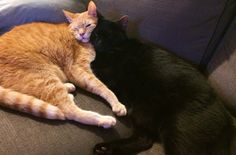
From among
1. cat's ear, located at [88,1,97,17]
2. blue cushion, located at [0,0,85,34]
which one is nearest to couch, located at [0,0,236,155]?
blue cushion, located at [0,0,85,34]

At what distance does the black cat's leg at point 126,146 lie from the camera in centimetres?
103

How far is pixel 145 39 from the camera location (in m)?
1.37

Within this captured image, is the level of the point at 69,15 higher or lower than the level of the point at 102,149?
higher

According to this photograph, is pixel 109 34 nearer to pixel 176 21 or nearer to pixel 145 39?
pixel 145 39

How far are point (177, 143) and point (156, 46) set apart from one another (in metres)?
0.50

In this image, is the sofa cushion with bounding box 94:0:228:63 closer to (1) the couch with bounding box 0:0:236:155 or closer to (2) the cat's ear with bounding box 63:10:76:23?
(1) the couch with bounding box 0:0:236:155

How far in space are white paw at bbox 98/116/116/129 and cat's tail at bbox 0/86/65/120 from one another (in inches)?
6.0

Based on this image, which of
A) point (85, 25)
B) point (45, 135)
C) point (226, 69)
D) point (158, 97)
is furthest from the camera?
point (85, 25)

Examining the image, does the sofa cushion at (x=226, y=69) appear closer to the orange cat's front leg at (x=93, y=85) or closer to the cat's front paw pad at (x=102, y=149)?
the orange cat's front leg at (x=93, y=85)

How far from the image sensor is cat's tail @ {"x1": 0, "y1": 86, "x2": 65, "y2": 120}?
1.02 meters

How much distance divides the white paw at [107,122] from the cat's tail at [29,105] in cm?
15

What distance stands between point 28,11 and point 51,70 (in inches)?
14.7

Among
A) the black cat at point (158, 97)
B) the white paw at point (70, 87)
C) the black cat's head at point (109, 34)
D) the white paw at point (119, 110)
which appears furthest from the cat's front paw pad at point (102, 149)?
the black cat's head at point (109, 34)

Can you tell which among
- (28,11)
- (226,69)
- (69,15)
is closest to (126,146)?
(226,69)
